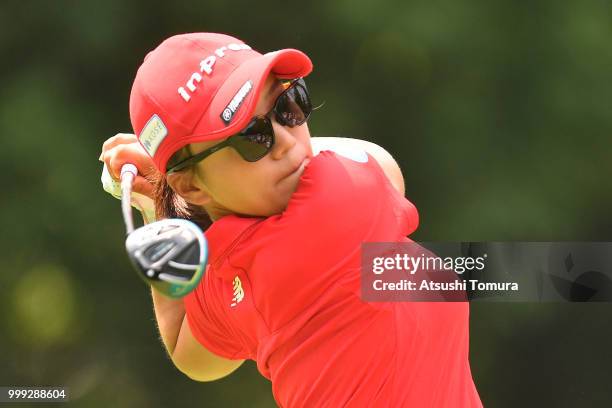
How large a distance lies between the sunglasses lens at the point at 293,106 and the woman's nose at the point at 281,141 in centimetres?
1

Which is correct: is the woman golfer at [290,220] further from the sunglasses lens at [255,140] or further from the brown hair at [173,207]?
the brown hair at [173,207]

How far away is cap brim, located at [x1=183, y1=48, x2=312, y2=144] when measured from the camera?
153 centimetres

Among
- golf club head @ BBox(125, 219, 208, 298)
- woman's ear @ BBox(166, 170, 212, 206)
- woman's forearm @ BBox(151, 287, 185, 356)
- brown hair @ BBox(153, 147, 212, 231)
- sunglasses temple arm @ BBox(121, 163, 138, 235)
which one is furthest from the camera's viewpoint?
woman's forearm @ BBox(151, 287, 185, 356)

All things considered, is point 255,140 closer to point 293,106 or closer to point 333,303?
point 293,106

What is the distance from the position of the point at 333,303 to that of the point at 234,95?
1.09ft

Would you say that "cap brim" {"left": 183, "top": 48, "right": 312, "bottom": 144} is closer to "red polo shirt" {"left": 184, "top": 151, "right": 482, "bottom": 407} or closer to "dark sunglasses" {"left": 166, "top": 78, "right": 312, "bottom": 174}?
"dark sunglasses" {"left": 166, "top": 78, "right": 312, "bottom": 174}

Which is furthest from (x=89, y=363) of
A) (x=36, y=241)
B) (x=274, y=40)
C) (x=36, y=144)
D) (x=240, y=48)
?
(x=240, y=48)

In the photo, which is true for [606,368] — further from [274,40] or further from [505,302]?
[274,40]

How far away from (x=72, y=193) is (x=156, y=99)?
2097 mm

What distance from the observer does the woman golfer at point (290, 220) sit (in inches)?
61.0

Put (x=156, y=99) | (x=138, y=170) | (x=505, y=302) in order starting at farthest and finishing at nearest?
(x=505, y=302) < (x=138, y=170) < (x=156, y=99)

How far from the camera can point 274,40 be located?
3.50m

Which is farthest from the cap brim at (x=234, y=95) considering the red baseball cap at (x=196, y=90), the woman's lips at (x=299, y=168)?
the woman's lips at (x=299, y=168)

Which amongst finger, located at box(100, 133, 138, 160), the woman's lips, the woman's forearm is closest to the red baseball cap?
the woman's lips
